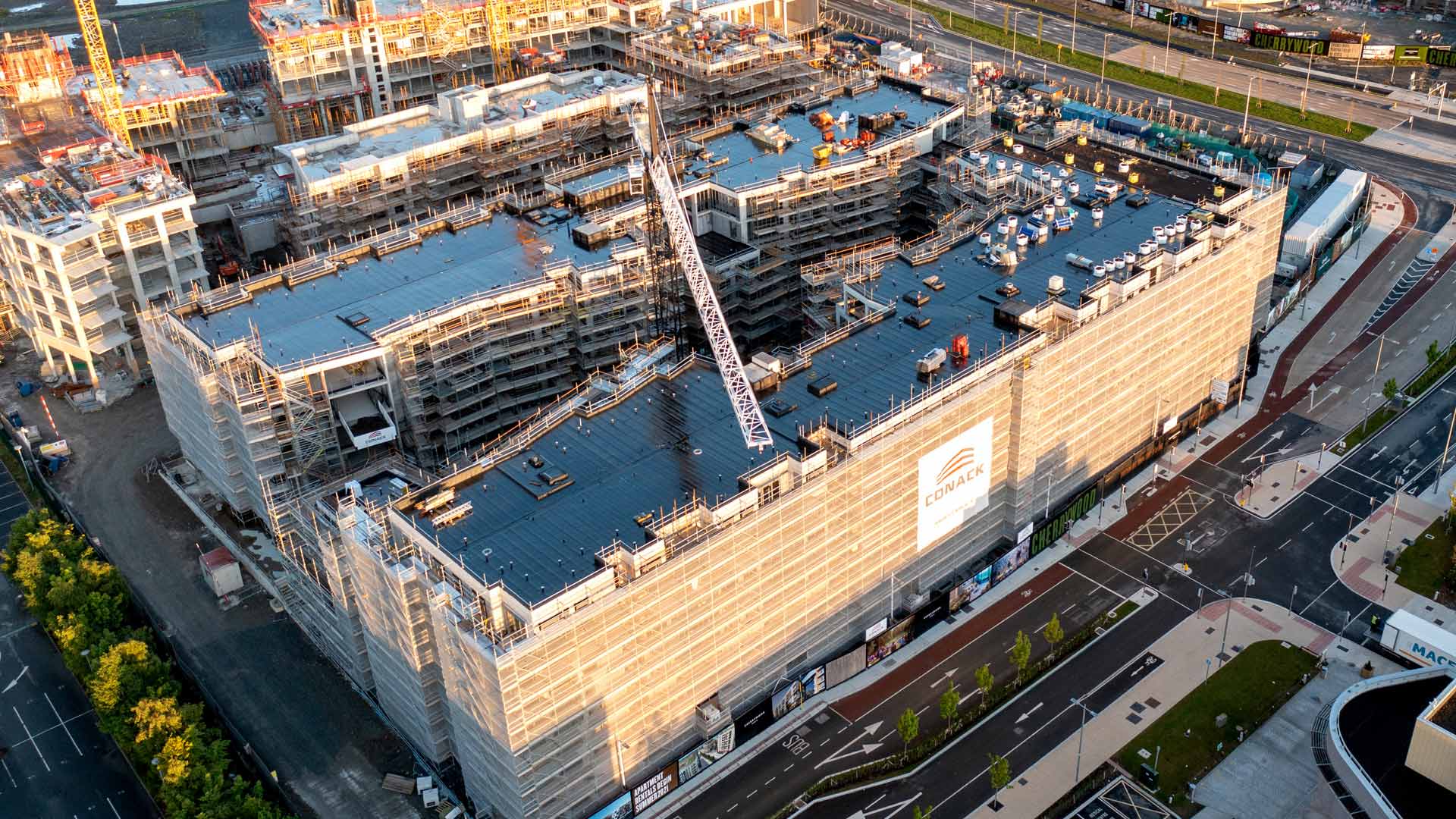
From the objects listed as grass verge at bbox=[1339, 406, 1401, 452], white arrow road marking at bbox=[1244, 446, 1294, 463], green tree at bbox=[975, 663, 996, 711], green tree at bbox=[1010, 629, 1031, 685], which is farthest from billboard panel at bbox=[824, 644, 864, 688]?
grass verge at bbox=[1339, 406, 1401, 452]

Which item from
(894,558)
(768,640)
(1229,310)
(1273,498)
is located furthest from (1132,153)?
(768,640)

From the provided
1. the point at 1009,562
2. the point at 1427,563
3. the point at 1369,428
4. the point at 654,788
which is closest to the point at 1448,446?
the point at 1369,428

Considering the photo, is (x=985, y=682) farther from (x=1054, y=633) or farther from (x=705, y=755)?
(x=705, y=755)

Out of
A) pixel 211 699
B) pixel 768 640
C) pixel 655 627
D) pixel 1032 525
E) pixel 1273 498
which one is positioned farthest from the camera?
pixel 1273 498

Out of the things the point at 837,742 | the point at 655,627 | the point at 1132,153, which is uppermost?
the point at 1132,153

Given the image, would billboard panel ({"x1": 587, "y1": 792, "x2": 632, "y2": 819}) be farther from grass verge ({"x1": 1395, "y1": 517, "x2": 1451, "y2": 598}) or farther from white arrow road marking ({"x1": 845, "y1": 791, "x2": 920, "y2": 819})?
grass verge ({"x1": 1395, "y1": 517, "x2": 1451, "y2": 598})

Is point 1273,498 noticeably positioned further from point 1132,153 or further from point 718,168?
point 718,168
